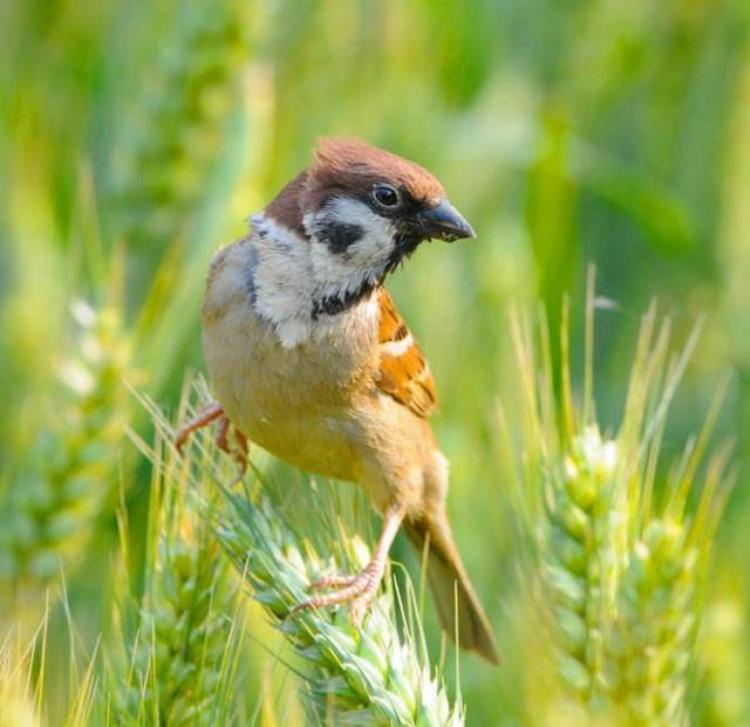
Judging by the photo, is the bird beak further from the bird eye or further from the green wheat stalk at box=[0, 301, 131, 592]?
the green wheat stalk at box=[0, 301, 131, 592]

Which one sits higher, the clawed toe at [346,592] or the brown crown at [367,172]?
the brown crown at [367,172]

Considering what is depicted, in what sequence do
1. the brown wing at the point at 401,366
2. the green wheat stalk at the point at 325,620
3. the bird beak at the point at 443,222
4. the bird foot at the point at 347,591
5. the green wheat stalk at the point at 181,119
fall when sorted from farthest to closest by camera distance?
1. the green wheat stalk at the point at 181,119
2. the brown wing at the point at 401,366
3. the bird beak at the point at 443,222
4. the bird foot at the point at 347,591
5. the green wheat stalk at the point at 325,620

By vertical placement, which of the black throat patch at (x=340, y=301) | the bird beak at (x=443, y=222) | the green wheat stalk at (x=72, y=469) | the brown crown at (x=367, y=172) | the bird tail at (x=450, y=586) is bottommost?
the bird tail at (x=450, y=586)

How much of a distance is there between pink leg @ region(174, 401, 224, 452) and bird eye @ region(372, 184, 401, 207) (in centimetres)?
43

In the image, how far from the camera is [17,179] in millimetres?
3582

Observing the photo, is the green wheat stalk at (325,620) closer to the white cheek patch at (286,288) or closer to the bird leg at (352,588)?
the bird leg at (352,588)

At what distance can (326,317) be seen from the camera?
2.96 metres

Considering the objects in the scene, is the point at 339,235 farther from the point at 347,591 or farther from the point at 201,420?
the point at 347,591

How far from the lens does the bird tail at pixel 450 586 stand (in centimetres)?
313

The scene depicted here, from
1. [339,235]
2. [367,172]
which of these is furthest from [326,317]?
[367,172]

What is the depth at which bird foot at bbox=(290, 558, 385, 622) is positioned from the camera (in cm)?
240

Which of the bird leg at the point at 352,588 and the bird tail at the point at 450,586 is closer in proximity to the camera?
the bird leg at the point at 352,588

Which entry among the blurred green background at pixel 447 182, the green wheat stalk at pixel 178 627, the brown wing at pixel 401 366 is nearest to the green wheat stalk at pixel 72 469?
the blurred green background at pixel 447 182

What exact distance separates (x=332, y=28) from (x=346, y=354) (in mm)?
1242
